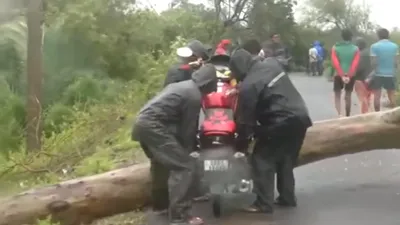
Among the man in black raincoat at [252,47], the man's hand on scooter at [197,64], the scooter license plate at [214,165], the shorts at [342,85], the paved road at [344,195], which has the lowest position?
the paved road at [344,195]

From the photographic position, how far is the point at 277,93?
349 inches

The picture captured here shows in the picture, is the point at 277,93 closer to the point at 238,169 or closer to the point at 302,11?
the point at 238,169

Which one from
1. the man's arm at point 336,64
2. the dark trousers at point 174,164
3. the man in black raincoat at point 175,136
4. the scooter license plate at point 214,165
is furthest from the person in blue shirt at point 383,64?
the dark trousers at point 174,164

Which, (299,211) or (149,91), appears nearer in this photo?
(299,211)

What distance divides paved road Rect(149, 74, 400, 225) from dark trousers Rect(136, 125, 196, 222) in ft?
1.49

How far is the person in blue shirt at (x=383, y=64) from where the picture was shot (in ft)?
49.5

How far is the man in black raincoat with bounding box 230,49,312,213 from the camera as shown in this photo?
8805 millimetres

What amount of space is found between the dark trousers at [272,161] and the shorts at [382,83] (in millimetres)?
6520

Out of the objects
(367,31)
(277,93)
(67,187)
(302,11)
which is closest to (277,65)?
(277,93)

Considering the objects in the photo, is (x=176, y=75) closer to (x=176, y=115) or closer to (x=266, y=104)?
(x=266, y=104)

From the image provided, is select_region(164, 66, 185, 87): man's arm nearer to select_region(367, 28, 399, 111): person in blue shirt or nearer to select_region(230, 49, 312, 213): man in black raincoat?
select_region(230, 49, 312, 213): man in black raincoat

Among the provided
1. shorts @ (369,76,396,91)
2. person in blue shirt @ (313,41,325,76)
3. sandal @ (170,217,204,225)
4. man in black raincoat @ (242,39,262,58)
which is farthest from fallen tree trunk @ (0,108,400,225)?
person in blue shirt @ (313,41,325,76)

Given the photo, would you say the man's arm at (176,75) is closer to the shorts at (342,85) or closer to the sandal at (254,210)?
the sandal at (254,210)

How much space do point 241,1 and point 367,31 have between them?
11451mm
